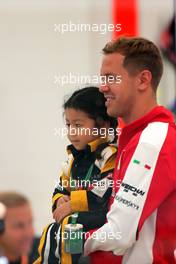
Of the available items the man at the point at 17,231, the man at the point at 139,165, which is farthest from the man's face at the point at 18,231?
the man at the point at 139,165

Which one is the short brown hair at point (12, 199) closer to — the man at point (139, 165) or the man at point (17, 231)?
the man at point (17, 231)

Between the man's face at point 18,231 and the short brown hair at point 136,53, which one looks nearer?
the man's face at point 18,231

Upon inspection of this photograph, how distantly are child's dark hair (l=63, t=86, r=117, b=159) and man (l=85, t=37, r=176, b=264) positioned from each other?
0.06 feet

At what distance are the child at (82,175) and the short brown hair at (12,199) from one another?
0.24 feet

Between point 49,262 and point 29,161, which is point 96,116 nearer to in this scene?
point 29,161

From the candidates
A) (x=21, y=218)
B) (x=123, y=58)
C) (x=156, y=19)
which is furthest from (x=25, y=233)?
(x=156, y=19)

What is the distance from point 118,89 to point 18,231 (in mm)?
324

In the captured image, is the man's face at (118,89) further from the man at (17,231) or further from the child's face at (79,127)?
the man at (17,231)

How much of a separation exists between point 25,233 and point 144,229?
212 millimetres

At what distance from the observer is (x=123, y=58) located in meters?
1.27

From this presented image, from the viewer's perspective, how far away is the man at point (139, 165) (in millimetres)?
1196

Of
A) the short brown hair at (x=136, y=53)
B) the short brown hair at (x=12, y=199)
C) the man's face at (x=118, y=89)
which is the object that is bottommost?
the short brown hair at (x=12, y=199)

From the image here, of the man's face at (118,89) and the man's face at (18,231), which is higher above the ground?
the man's face at (118,89)

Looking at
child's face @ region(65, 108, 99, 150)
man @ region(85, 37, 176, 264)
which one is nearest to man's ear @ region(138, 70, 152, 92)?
man @ region(85, 37, 176, 264)
